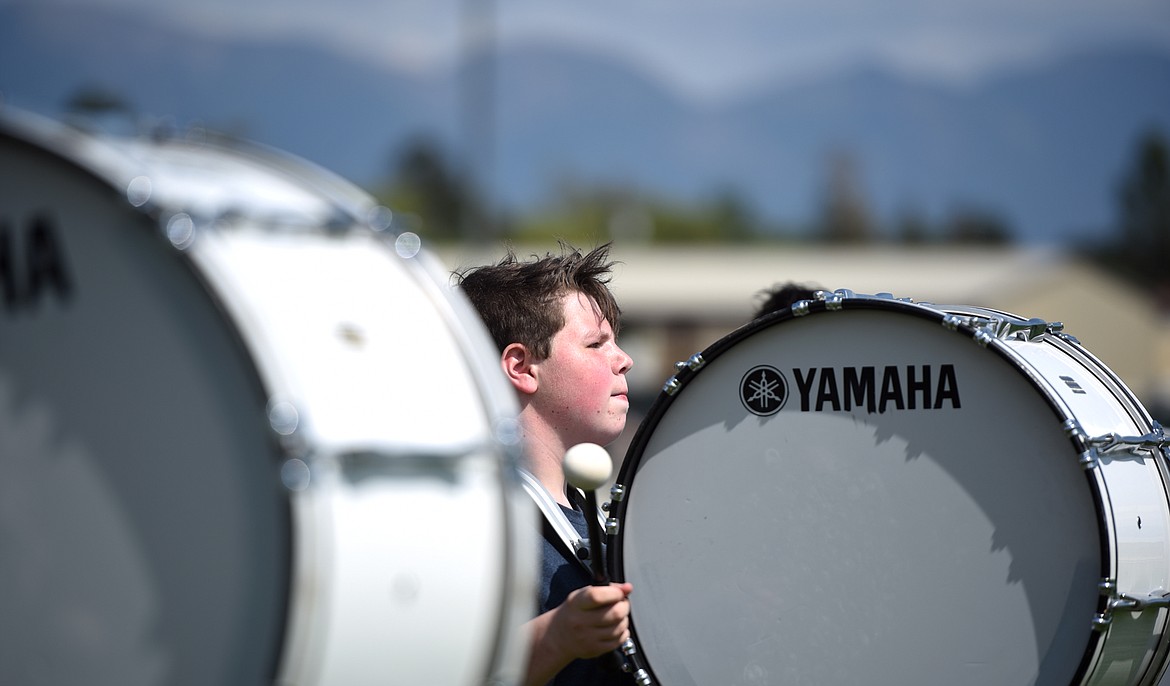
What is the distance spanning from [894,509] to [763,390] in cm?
41

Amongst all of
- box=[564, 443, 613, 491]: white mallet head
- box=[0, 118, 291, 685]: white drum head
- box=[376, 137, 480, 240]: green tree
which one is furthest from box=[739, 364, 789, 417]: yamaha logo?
box=[376, 137, 480, 240]: green tree

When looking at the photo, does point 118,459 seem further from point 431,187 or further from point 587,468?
point 431,187

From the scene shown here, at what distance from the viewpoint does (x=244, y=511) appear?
2074mm

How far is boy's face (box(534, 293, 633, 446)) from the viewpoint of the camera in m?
3.38

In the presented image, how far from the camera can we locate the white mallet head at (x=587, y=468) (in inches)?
102

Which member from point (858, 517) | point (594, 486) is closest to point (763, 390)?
point (858, 517)

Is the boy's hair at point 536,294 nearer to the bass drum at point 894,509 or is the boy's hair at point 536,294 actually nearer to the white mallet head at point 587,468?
the bass drum at point 894,509

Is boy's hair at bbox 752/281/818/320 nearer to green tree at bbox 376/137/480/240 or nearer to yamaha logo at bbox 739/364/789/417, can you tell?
yamaha logo at bbox 739/364/789/417

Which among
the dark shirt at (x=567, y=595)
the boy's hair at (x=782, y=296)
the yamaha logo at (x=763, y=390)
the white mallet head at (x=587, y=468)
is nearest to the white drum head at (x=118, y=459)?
the white mallet head at (x=587, y=468)

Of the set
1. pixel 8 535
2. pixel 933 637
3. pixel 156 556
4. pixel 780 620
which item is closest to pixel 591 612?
pixel 780 620

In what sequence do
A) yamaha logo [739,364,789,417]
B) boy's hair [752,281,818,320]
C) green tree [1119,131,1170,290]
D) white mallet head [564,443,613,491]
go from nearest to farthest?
white mallet head [564,443,613,491] → yamaha logo [739,364,789,417] → boy's hair [752,281,818,320] → green tree [1119,131,1170,290]

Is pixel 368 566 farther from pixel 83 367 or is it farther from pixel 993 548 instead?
pixel 993 548

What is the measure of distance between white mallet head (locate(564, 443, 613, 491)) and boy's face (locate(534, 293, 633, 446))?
74cm

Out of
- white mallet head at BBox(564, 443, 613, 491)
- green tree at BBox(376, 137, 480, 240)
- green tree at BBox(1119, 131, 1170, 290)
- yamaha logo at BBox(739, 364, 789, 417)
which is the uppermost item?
green tree at BBox(376, 137, 480, 240)
